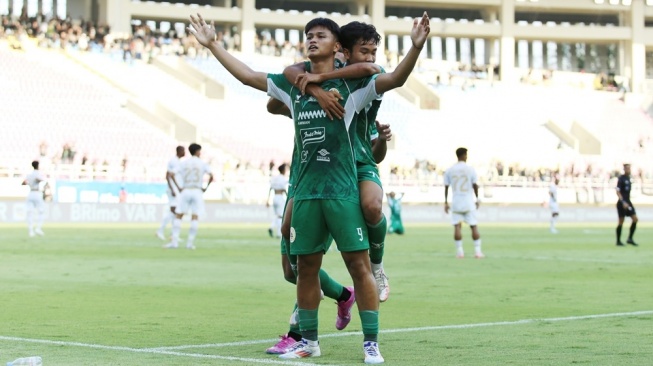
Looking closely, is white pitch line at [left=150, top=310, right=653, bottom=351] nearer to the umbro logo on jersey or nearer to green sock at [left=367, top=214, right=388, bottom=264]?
green sock at [left=367, top=214, right=388, bottom=264]

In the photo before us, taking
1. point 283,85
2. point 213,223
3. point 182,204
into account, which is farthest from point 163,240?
point 283,85

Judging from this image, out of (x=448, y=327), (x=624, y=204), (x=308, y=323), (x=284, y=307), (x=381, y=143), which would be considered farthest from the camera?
(x=624, y=204)

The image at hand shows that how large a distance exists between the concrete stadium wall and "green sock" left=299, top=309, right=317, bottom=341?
111 ft

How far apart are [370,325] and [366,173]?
1.12 meters

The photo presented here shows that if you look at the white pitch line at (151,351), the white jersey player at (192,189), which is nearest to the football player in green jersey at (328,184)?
the white pitch line at (151,351)

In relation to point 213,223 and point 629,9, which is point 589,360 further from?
point 629,9

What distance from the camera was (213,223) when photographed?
45.1 m

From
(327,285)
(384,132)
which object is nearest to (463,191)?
(384,132)

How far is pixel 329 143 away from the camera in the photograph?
856 cm

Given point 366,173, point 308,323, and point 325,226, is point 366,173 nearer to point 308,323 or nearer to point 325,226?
point 325,226

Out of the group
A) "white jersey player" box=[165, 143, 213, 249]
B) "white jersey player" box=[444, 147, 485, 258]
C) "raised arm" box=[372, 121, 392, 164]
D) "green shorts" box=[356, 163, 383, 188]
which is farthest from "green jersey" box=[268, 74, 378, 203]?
"white jersey player" box=[165, 143, 213, 249]

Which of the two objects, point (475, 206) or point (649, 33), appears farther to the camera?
point (649, 33)

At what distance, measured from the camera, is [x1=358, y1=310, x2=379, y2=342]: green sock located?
852 cm

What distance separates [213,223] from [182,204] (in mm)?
18965
